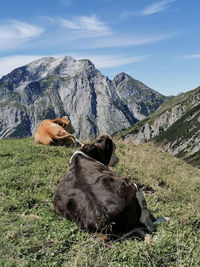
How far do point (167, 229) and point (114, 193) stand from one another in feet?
5.65

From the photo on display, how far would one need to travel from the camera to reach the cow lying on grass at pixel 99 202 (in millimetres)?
6234

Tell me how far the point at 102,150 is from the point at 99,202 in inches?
133

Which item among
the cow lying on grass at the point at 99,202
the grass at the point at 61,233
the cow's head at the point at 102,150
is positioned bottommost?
the grass at the point at 61,233

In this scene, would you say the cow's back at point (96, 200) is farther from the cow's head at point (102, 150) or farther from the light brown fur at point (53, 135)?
the light brown fur at point (53, 135)

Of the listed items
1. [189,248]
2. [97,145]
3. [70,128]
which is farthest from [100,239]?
[70,128]

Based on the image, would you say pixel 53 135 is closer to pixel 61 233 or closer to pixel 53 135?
pixel 53 135

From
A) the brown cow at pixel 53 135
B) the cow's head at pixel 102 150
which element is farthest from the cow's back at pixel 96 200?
the brown cow at pixel 53 135

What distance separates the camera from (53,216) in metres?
7.38

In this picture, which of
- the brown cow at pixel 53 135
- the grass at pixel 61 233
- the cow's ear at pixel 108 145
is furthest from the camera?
the brown cow at pixel 53 135

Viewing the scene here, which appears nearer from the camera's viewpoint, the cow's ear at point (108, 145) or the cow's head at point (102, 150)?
the cow's head at point (102, 150)

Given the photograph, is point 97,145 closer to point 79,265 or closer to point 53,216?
point 53,216

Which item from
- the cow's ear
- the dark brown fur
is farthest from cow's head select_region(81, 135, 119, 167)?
the dark brown fur

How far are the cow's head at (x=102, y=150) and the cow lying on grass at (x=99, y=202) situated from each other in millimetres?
1141

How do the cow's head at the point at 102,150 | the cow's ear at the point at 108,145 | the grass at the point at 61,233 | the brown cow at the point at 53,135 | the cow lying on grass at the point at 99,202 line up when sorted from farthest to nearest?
the brown cow at the point at 53,135 < the cow's ear at the point at 108,145 < the cow's head at the point at 102,150 < the cow lying on grass at the point at 99,202 < the grass at the point at 61,233
